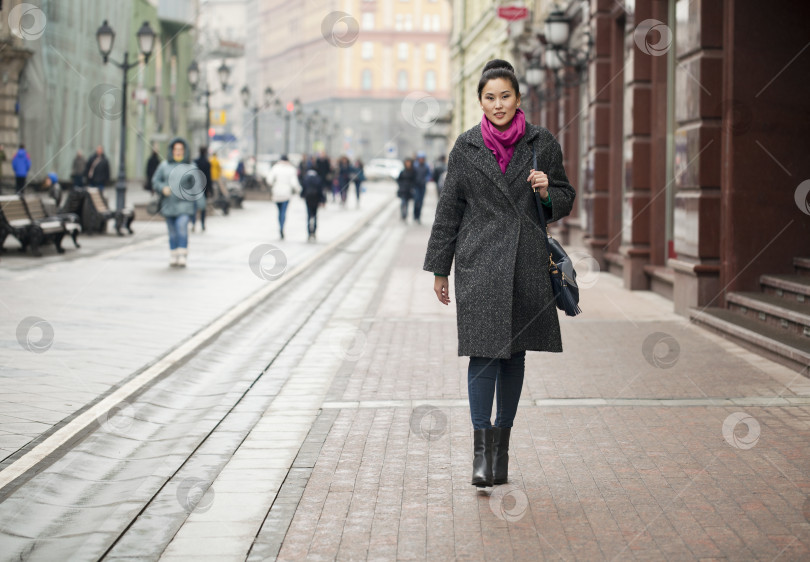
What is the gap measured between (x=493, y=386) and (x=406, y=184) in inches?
1150

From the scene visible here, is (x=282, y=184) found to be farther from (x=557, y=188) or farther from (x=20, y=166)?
(x=557, y=188)

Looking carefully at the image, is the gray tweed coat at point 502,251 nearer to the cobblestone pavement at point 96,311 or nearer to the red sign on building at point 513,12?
the cobblestone pavement at point 96,311

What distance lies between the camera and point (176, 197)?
1745cm

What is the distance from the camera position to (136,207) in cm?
3020

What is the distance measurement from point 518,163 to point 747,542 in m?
1.82

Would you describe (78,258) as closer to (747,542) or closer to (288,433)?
(288,433)

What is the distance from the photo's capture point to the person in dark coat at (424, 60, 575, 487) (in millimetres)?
5477

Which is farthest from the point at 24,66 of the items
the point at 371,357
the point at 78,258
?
the point at 371,357

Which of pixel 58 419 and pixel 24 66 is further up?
pixel 24 66
